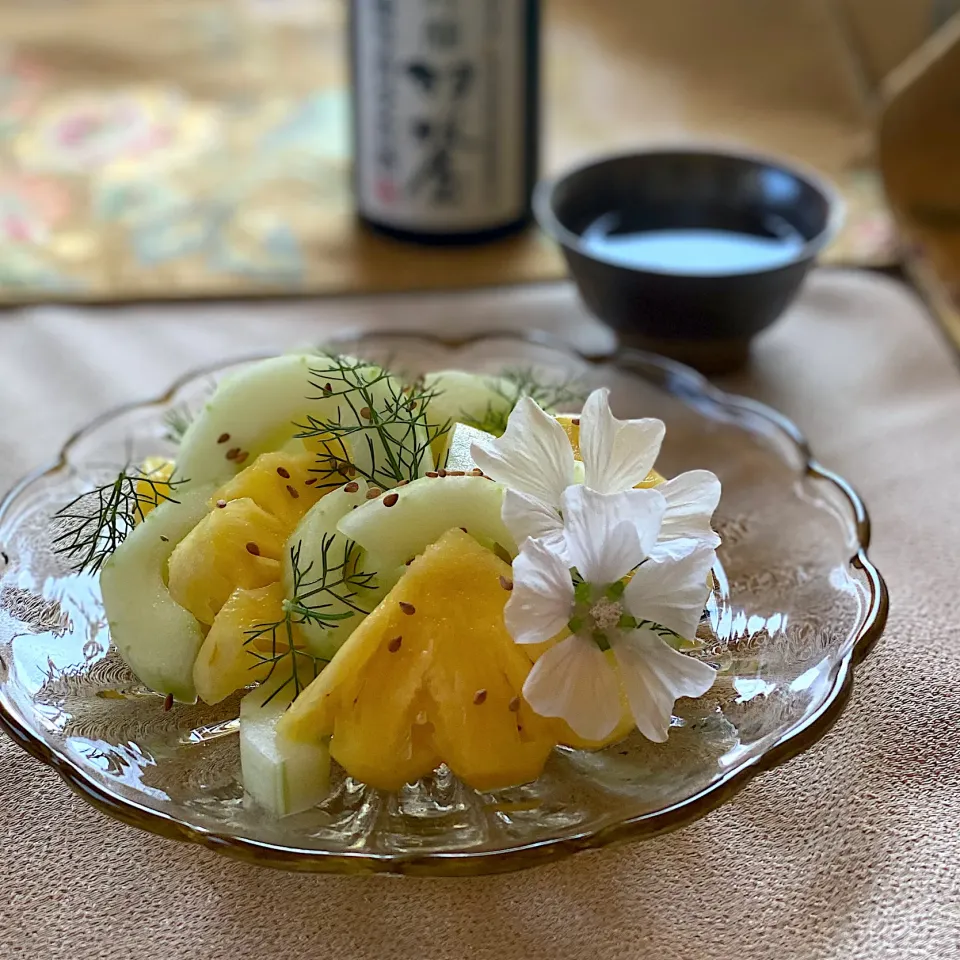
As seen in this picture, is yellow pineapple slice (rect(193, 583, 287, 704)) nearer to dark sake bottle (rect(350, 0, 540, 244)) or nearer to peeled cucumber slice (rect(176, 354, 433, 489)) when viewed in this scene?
peeled cucumber slice (rect(176, 354, 433, 489))

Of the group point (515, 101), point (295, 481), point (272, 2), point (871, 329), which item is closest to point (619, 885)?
point (295, 481)

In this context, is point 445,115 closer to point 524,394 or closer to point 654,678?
point 524,394

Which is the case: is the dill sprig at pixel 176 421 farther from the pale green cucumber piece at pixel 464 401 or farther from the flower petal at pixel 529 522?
the flower petal at pixel 529 522

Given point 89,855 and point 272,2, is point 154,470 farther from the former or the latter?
point 272,2

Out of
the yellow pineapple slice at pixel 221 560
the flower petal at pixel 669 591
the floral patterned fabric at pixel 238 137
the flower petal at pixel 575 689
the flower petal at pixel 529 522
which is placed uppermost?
the flower petal at pixel 529 522

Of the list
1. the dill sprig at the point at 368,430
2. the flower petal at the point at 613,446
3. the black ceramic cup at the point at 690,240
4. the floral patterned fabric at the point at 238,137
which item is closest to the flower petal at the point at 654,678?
the flower petal at the point at 613,446

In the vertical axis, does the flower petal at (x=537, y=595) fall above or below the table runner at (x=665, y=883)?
above
